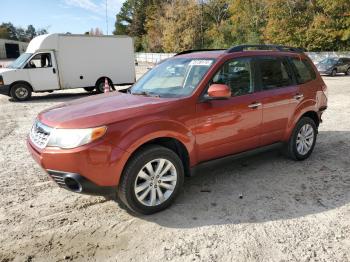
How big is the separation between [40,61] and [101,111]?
11.9 meters

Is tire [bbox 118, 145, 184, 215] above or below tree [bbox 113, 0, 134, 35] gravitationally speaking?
below

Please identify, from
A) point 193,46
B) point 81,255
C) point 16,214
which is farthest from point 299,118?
point 193,46

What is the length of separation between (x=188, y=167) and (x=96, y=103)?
1370 millimetres

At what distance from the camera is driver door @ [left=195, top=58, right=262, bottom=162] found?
4344 millimetres

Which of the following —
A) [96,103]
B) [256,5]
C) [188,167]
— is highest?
[256,5]

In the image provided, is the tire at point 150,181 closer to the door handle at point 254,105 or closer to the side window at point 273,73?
the door handle at point 254,105

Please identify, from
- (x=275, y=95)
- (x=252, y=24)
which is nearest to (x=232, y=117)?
(x=275, y=95)

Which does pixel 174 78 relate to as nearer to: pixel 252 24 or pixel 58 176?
pixel 58 176

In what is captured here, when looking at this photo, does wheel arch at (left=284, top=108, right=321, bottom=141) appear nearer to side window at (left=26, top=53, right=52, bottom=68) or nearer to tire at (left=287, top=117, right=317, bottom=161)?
tire at (left=287, top=117, right=317, bottom=161)

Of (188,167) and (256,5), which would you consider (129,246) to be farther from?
(256,5)

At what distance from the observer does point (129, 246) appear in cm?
346

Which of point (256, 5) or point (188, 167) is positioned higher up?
point (256, 5)

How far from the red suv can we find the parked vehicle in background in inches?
812

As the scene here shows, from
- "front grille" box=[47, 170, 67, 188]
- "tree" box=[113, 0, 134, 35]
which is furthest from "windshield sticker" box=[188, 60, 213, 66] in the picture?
"tree" box=[113, 0, 134, 35]
